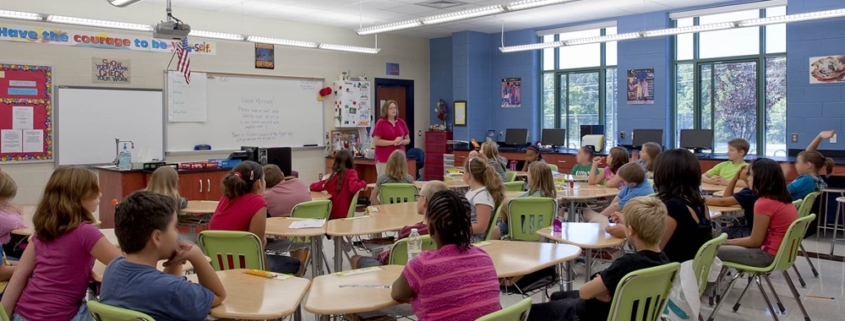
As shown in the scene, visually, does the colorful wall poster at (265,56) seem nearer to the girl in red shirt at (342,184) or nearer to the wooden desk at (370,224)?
the girl in red shirt at (342,184)

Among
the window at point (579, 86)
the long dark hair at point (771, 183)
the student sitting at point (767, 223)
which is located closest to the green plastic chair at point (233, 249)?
the student sitting at point (767, 223)

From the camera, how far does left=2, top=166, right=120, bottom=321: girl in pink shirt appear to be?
2715 mm

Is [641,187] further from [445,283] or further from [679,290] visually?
[445,283]

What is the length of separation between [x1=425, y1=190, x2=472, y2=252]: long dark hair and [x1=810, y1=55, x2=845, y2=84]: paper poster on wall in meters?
8.01

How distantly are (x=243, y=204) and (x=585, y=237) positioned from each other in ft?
6.58

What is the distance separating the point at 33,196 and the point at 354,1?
15.8ft

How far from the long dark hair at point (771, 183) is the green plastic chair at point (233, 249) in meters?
3.08

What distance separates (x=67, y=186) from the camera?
9.43 ft

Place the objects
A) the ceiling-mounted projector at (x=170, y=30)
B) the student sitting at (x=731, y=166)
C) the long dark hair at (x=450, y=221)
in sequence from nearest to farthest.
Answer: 1. the long dark hair at (x=450, y=221)
2. the ceiling-mounted projector at (x=170, y=30)
3. the student sitting at (x=731, y=166)

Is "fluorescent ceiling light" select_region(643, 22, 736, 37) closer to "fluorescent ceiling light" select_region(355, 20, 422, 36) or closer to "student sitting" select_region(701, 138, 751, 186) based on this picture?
"student sitting" select_region(701, 138, 751, 186)

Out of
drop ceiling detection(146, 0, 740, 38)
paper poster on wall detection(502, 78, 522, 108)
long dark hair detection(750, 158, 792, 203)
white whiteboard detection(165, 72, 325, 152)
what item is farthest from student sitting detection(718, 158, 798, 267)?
paper poster on wall detection(502, 78, 522, 108)

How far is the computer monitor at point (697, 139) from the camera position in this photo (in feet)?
31.7

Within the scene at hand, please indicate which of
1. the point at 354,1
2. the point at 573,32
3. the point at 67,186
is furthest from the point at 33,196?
the point at 573,32

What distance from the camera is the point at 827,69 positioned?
8695 mm
